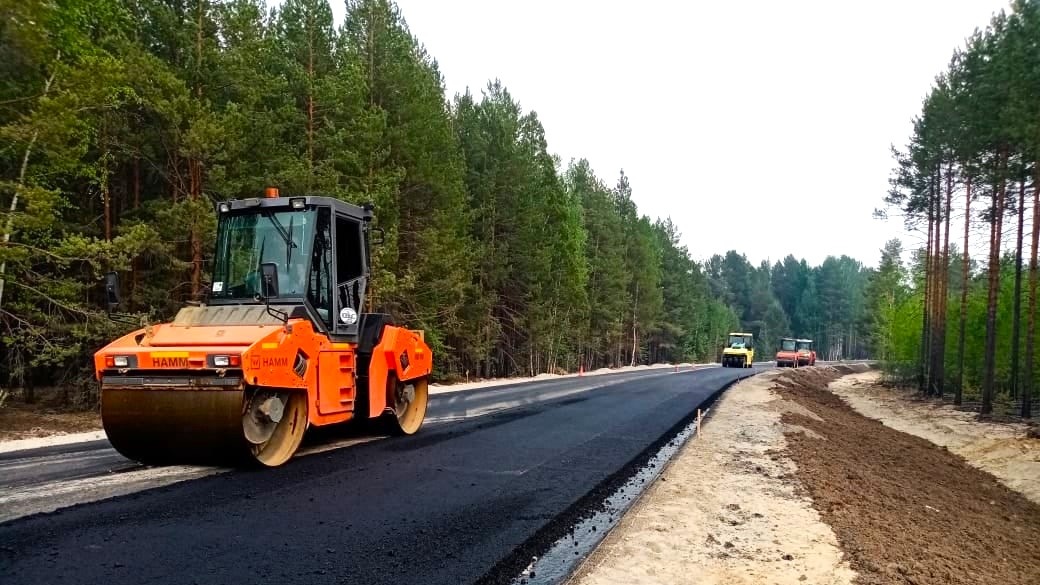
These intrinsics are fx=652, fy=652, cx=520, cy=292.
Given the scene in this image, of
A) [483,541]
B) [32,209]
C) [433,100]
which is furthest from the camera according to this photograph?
[433,100]

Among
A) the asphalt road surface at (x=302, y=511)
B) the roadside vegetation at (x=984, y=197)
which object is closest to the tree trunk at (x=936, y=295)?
the roadside vegetation at (x=984, y=197)

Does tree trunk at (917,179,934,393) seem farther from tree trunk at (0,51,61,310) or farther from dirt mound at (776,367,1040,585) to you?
tree trunk at (0,51,61,310)

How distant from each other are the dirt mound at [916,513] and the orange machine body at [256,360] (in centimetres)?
560

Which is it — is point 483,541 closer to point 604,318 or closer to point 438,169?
point 438,169

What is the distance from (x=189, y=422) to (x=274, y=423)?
934 mm

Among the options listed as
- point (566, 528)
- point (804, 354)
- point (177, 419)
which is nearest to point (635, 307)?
point (804, 354)

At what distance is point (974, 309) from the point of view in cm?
2955

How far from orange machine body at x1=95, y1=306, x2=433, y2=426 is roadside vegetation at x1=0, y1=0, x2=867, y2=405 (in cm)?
321

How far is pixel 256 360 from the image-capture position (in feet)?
21.2

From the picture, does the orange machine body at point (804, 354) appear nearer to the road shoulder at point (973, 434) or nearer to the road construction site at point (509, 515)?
the road shoulder at point (973, 434)

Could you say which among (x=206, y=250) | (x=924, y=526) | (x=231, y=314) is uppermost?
(x=206, y=250)

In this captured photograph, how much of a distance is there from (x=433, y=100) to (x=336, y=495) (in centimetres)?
2299

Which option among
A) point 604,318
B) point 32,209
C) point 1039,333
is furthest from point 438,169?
point 604,318

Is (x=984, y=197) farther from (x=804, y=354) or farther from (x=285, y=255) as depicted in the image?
(x=804, y=354)
